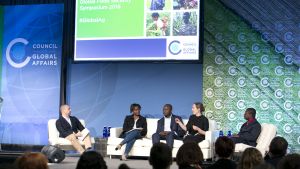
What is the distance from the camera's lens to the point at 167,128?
8008mm

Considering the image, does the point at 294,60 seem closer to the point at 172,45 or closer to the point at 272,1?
the point at 272,1

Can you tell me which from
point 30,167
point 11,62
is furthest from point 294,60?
point 30,167

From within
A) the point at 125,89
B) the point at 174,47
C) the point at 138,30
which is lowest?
the point at 125,89

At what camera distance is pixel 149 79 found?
29.0 ft

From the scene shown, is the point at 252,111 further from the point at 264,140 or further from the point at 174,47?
the point at 174,47

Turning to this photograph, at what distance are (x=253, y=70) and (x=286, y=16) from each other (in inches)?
40.1

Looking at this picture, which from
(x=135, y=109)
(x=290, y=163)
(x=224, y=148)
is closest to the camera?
(x=290, y=163)

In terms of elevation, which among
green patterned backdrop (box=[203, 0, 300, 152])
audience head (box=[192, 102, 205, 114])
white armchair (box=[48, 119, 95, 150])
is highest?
green patterned backdrop (box=[203, 0, 300, 152])

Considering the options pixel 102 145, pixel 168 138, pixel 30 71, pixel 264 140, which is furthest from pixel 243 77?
pixel 30 71

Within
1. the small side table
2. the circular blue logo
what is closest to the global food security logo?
the small side table

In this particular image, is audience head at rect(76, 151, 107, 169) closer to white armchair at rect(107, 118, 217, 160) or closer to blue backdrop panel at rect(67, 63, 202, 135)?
white armchair at rect(107, 118, 217, 160)

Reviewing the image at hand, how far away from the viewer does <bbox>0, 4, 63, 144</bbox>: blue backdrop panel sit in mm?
9453

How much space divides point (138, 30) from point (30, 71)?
252cm

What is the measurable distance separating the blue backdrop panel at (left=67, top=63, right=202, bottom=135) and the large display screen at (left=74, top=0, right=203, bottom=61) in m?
0.55
